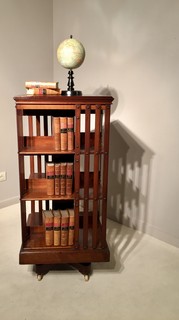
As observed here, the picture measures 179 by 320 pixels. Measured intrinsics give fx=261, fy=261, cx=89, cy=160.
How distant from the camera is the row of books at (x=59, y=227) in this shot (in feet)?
5.33

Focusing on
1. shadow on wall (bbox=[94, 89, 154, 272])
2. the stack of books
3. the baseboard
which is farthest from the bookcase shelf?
the baseboard

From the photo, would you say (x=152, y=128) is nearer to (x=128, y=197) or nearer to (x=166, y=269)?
(x=128, y=197)

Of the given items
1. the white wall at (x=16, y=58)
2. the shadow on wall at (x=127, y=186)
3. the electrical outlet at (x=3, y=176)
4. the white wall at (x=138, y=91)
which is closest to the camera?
the white wall at (x=138, y=91)

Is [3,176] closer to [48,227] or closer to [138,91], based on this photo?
[48,227]

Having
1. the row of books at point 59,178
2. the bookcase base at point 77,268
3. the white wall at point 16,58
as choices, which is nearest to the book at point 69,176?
the row of books at point 59,178

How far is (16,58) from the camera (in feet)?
8.50

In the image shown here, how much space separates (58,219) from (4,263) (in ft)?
2.08

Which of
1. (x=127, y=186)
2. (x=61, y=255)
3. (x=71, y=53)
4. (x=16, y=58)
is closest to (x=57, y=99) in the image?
(x=71, y=53)

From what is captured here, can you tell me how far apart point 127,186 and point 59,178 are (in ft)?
3.29

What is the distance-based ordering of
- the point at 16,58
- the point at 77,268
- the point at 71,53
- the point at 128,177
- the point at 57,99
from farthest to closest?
the point at 16,58, the point at 128,177, the point at 77,268, the point at 71,53, the point at 57,99

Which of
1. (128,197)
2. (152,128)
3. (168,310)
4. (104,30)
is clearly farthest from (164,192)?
(104,30)

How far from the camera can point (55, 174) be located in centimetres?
158

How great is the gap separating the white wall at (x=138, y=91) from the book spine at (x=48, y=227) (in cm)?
99

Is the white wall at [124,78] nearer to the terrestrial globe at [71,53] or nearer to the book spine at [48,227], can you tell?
the terrestrial globe at [71,53]
